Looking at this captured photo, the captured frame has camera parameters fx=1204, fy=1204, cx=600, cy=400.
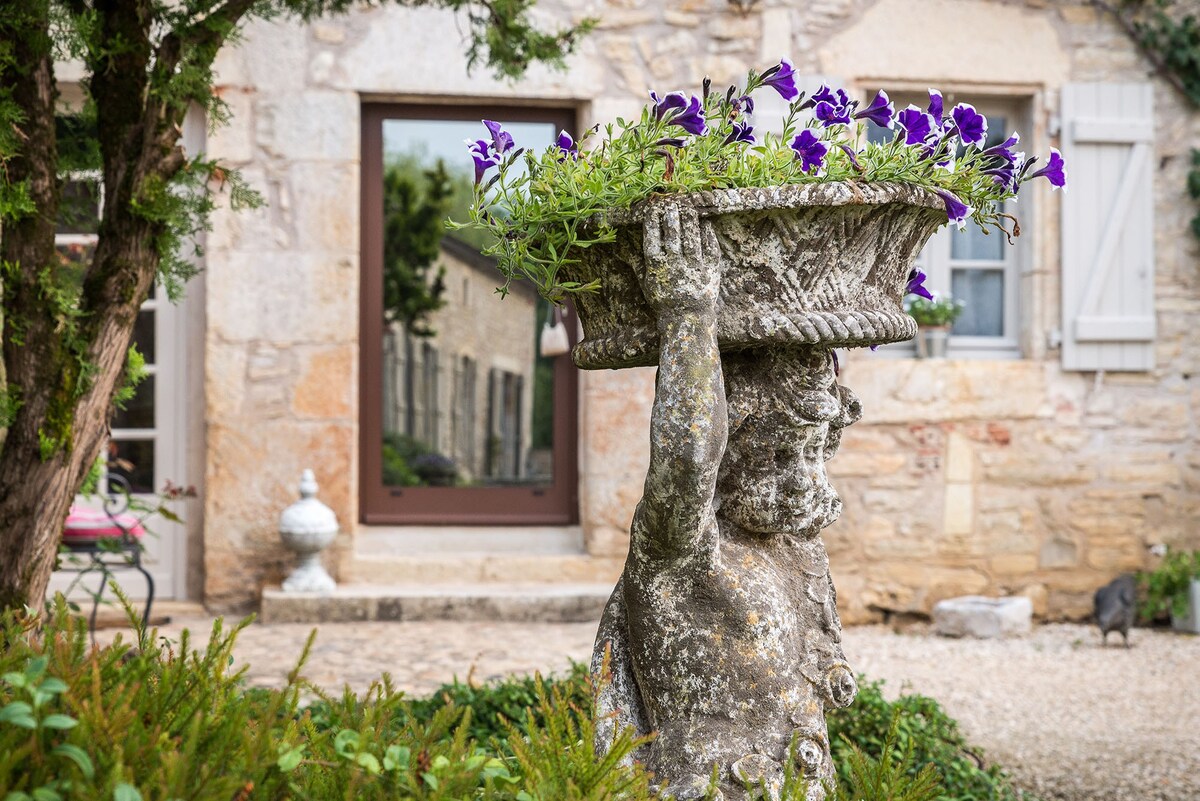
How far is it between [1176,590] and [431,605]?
4.10 meters

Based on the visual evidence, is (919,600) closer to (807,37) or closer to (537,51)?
(807,37)

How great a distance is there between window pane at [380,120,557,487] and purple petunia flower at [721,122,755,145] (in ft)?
15.5

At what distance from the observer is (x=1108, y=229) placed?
21.9ft

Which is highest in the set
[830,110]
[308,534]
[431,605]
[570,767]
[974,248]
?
[974,248]

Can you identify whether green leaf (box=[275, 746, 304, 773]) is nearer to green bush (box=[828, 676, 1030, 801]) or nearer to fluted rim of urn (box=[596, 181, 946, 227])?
fluted rim of urn (box=[596, 181, 946, 227])

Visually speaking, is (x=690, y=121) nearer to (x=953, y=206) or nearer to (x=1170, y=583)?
(x=953, y=206)

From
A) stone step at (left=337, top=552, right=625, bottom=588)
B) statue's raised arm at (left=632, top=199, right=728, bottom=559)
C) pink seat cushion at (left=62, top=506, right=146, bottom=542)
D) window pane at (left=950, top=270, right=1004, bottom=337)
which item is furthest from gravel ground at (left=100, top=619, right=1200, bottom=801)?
statue's raised arm at (left=632, top=199, right=728, bottom=559)

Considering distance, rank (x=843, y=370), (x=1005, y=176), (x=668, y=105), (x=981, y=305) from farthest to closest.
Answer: (x=981, y=305), (x=843, y=370), (x=1005, y=176), (x=668, y=105)

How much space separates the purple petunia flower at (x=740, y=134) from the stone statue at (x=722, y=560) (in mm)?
222

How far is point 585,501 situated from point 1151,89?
12.8ft

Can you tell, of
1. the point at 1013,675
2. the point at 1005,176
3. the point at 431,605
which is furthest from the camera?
the point at 431,605

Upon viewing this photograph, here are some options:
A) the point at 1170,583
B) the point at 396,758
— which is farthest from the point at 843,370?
the point at 396,758

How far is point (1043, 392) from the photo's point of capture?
22.1ft

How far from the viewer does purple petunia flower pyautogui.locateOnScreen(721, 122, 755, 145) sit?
2.13 m
